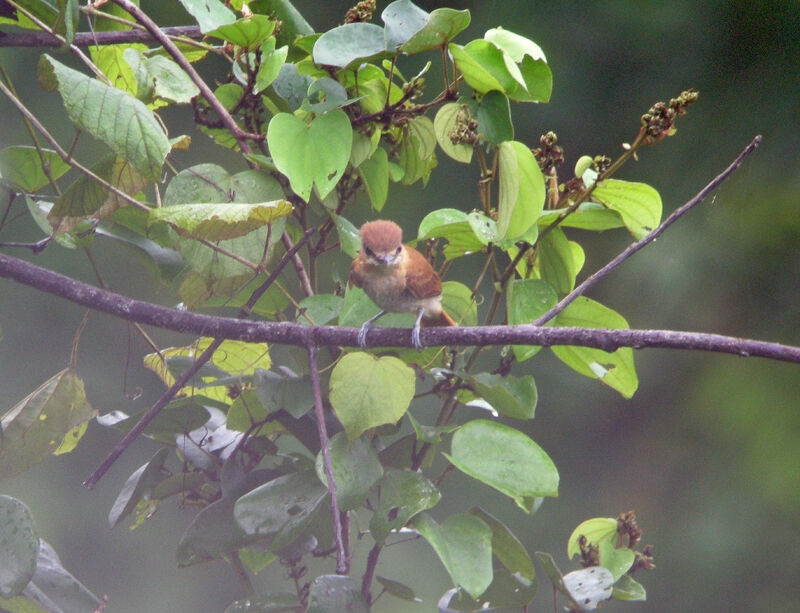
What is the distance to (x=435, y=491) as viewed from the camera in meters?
0.53

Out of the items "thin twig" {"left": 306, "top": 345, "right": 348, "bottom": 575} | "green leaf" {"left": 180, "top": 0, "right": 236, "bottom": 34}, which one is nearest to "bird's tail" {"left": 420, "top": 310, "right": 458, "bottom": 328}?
"thin twig" {"left": 306, "top": 345, "right": 348, "bottom": 575}

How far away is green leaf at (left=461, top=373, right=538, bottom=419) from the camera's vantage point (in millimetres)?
569

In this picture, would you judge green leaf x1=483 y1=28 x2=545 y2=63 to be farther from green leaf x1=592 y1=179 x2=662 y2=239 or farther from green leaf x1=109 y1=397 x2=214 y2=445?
green leaf x1=109 y1=397 x2=214 y2=445

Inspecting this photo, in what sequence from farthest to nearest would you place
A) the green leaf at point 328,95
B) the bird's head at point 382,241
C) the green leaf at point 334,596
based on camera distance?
the bird's head at point 382,241 → the green leaf at point 328,95 → the green leaf at point 334,596

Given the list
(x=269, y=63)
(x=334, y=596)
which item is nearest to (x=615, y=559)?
(x=334, y=596)

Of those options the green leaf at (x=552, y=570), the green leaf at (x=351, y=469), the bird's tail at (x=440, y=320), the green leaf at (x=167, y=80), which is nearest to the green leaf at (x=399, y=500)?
the green leaf at (x=351, y=469)

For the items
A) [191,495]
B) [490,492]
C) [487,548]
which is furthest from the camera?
[490,492]

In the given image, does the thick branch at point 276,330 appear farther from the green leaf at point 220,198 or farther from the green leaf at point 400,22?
the green leaf at point 400,22

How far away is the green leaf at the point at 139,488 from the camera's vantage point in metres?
0.61

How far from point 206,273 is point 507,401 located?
0.24 m

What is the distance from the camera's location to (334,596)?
0.44m

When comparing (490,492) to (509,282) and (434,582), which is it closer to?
(434,582)

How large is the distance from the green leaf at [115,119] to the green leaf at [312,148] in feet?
0.25

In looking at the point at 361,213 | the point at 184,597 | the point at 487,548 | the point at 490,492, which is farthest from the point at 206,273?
the point at 490,492
